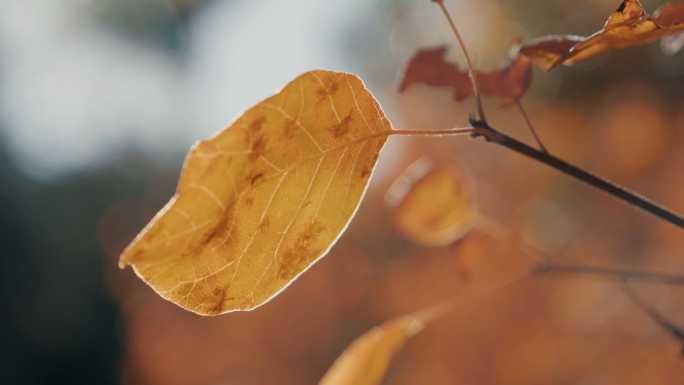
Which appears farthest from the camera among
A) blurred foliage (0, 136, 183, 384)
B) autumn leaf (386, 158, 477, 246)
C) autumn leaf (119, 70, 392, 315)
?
blurred foliage (0, 136, 183, 384)

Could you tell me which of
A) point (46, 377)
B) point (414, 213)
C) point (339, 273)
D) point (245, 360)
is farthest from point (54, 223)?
point (414, 213)

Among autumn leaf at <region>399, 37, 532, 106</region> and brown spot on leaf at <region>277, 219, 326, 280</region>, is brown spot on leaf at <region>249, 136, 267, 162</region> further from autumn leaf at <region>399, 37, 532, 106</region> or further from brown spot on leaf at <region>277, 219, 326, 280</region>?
autumn leaf at <region>399, 37, 532, 106</region>

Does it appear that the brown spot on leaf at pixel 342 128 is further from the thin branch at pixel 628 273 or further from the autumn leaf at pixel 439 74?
the thin branch at pixel 628 273

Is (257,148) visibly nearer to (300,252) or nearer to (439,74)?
(300,252)

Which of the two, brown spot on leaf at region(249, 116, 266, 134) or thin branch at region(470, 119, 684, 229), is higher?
brown spot on leaf at region(249, 116, 266, 134)

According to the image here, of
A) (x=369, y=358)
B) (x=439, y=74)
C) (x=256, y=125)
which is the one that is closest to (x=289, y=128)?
(x=256, y=125)

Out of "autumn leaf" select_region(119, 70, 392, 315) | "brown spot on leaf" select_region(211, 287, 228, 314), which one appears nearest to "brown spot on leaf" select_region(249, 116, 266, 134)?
"autumn leaf" select_region(119, 70, 392, 315)

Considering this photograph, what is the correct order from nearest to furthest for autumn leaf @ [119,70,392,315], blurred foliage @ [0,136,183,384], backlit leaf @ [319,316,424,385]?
1. autumn leaf @ [119,70,392,315]
2. backlit leaf @ [319,316,424,385]
3. blurred foliage @ [0,136,183,384]
